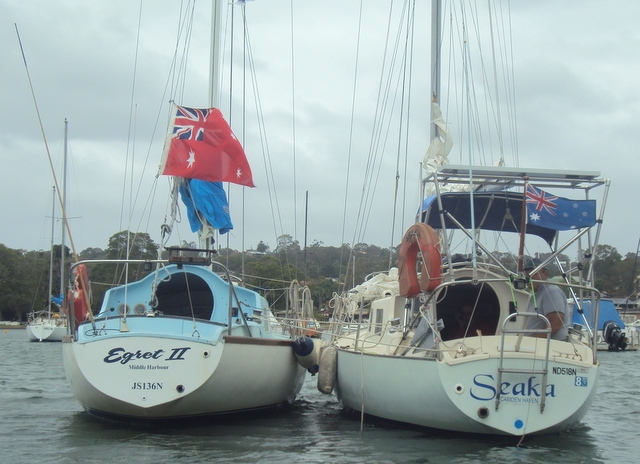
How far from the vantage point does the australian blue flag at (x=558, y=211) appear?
12242mm

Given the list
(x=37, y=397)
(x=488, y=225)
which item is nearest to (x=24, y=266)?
(x=37, y=397)

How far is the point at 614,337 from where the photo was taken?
4253cm

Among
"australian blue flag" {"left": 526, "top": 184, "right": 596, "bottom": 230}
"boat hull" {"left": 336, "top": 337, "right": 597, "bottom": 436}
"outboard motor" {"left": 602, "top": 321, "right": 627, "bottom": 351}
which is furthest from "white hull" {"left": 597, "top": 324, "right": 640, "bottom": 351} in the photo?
"boat hull" {"left": 336, "top": 337, "right": 597, "bottom": 436}

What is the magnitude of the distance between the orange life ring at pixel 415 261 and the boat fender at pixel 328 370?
9.71 feet

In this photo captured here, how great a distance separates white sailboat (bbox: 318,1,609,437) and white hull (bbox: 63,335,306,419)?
223 cm

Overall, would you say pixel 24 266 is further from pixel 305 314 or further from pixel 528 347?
pixel 528 347

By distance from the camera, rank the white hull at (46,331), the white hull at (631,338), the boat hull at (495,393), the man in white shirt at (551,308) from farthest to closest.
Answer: the white hull at (46,331)
the white hull at (631,338)
the man in white shirt at (551,308)
the boat hull at (495,393)

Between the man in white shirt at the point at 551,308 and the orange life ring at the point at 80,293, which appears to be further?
the orange life ring at the point at 80,293

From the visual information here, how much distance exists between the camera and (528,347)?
425 inches

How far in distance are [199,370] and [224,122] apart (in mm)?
6289

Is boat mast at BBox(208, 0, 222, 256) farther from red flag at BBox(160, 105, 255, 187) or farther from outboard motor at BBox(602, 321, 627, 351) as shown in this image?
outboard motor at BBox(602, 321, 627, 351)

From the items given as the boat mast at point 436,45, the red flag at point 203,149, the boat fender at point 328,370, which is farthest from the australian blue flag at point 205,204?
the boat mast at point 436,45

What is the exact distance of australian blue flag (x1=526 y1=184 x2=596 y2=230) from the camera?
1224cm

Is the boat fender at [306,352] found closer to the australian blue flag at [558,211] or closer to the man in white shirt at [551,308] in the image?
the man in white shirt at [551,308]
